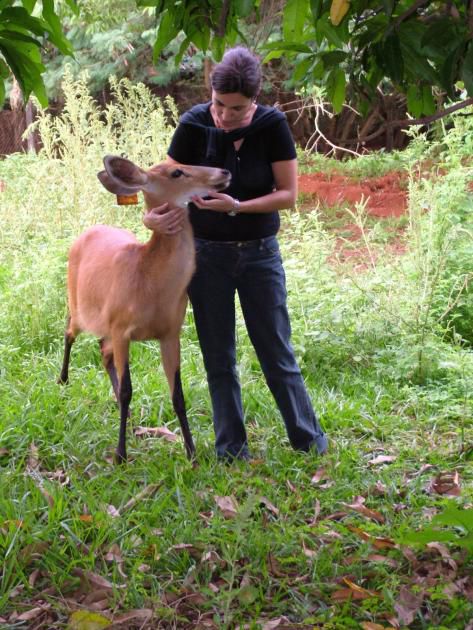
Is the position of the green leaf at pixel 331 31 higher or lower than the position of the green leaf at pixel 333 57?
higher

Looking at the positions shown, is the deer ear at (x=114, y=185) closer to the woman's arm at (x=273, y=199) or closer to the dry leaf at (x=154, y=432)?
the woman's arm at (x=273, y=199)

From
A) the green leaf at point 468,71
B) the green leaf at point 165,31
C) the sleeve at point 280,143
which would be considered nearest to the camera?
the green leaf at point 468,71

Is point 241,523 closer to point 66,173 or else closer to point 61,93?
point 66,173

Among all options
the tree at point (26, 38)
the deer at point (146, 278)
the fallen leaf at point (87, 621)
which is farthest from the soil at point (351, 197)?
the fallen leaf at point (87, 621)

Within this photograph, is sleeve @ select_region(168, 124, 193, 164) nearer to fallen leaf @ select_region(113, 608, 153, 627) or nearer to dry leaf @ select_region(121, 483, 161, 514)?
dry leaf @ select_region(121, 483, 161, 514)

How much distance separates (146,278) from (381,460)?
5.31 feet

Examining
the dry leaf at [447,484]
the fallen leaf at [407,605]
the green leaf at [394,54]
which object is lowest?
the dry leaf at [447,484]

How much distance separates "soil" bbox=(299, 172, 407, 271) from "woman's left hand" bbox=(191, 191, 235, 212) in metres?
6.57

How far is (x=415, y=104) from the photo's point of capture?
3.08m

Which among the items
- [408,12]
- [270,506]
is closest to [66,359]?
[270,506]

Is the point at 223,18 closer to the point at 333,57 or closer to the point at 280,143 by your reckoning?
the point at 333,57

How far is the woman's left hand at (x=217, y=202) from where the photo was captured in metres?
3.91

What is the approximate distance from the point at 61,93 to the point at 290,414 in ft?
43.7

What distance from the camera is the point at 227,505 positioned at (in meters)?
3.81
